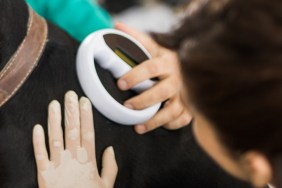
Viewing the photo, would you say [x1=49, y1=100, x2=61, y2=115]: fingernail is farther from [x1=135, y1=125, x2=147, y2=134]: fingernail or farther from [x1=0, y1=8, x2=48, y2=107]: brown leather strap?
[x1=135, y1=125, x2=147, y2=134]: fingernail

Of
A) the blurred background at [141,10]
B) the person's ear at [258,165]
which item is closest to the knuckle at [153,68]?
the person's ear at [258,165]

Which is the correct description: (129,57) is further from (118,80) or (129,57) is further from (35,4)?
(35,4)

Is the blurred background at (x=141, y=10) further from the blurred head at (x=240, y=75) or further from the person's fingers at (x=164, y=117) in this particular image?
the blurred head at (x=240, y=75)

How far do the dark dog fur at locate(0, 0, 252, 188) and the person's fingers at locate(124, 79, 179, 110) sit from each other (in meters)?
0.03

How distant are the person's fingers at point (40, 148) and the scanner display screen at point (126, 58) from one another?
197mm

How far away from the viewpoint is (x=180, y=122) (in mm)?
952

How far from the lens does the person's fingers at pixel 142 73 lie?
2.87 ft

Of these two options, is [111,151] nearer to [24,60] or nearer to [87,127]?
[87,127]

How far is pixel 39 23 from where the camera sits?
0.83 metres

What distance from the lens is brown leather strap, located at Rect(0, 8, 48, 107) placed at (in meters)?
0.77

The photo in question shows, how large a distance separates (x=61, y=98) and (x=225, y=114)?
38 centimetres

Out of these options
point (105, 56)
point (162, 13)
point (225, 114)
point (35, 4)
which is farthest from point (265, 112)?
point (162, 13)

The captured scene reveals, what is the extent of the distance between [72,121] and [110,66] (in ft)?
0.41

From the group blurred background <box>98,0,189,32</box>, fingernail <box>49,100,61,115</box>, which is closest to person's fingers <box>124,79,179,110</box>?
fingernail <box>49,100,61,115</box>
